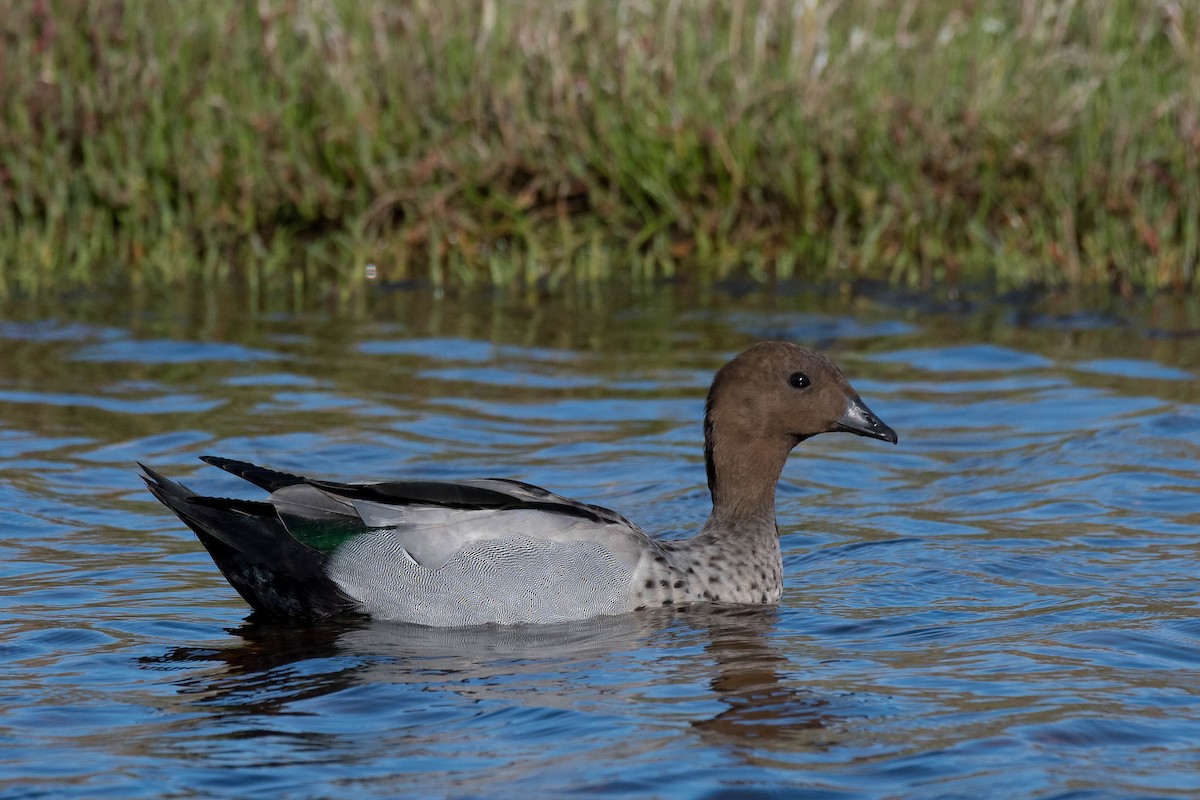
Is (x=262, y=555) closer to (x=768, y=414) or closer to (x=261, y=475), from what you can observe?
(x=261, y=475)

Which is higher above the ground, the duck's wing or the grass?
the grass

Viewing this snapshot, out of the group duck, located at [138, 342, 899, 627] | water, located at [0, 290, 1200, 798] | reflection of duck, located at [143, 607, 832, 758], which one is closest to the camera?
water, located at [0, 290, 1200, 798]

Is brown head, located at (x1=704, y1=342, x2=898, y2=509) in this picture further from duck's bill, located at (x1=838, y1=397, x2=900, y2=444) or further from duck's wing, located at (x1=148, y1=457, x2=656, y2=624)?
duck's wing, located at (x1=148, y1=457, x2=656, y2=624)

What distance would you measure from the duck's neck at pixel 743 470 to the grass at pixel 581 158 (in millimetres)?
3850

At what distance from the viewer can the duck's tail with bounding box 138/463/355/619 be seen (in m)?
5.55

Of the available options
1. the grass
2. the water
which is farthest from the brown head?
the grass

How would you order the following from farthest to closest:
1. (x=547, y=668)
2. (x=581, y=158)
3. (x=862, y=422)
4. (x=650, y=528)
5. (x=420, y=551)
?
1. (x=581, y=158)
2. (x=650, y=528)
3. (x=862, y=422)
4. (x=420, y=551)
5. (x=547, y=668)

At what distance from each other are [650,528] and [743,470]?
2.45ft

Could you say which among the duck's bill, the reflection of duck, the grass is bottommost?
the reflection of duck

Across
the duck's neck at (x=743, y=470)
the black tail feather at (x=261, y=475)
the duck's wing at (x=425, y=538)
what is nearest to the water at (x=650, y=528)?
the duck's wing at (x=425, y=538)

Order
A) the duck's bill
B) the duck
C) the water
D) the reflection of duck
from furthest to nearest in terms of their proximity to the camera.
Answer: the duck's bill < the duck < the reflection of duck < the water

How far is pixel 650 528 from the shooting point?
6.86 metres

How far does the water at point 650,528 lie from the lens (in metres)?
4.34

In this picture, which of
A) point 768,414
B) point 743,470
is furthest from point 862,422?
point 743,470
